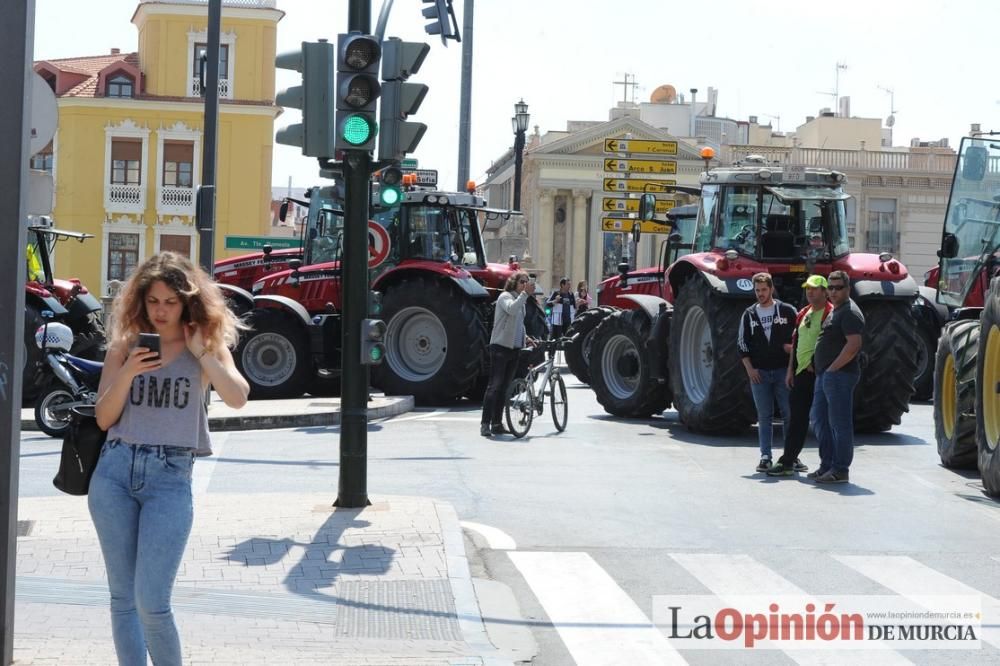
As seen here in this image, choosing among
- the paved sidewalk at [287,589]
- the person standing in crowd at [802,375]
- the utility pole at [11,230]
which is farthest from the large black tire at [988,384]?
the utility pole at [11,230]

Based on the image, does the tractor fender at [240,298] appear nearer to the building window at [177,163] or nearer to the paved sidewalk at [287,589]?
the paved sidewalk at [287,589]

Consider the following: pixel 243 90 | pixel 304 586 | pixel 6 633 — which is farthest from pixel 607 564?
pixel 243 90

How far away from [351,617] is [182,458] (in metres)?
2.03

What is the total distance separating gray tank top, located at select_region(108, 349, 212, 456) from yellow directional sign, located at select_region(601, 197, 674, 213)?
70.1 ft

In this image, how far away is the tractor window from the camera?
1691 centimetres

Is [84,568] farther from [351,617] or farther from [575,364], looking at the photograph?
[575,364]

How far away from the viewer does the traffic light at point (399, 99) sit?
9898 millimetres

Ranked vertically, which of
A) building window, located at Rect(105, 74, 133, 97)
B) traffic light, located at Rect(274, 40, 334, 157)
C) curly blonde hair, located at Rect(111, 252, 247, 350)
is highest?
building window, located at Rect(105, 74, 133, 97)

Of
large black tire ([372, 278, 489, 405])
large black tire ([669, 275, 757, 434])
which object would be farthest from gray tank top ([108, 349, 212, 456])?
large black tire ([372, 278, 489, 405])

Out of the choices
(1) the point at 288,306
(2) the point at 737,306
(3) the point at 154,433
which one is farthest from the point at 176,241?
(3) the point at 154,433

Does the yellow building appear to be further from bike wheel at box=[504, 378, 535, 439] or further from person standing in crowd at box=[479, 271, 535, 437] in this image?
bike wheel at box=[504, 378, 535, 439]

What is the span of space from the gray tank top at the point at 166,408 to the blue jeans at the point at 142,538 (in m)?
0.05

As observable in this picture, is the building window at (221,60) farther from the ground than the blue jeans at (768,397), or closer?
farther from the ground

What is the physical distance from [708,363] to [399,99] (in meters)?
6.95
